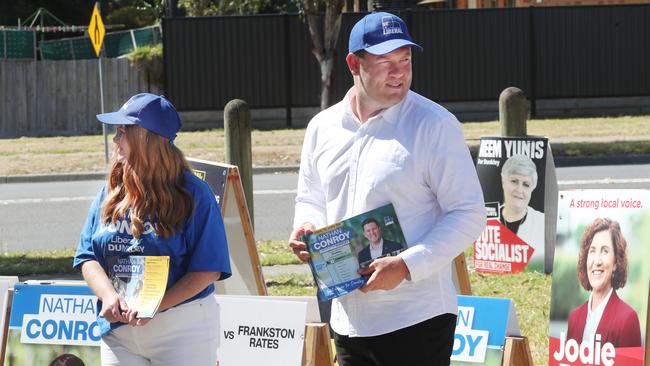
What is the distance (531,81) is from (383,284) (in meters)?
22.3

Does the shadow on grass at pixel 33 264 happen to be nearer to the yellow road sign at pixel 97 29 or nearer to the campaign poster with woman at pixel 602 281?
the campaign poster with woman at pixel 602 281

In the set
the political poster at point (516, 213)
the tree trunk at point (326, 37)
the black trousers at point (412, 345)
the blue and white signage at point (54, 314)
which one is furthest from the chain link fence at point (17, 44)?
the black trousers at point (412, 345)

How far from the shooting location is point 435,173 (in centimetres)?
382

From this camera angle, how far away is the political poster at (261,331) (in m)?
5.47

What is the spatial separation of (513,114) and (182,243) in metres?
5.80

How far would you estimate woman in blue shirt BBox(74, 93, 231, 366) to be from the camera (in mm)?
4129

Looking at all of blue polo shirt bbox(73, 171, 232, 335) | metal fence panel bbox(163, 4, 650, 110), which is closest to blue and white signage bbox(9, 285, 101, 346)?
blue polo shirt bbox(73, 171, 232, 335)

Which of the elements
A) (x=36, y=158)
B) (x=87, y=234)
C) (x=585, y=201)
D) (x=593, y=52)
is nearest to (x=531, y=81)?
(x=593, y=52)

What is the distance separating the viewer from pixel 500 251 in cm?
895

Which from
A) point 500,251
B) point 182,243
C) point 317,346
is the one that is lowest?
point 500,251

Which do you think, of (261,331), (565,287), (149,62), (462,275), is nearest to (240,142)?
(462,275)

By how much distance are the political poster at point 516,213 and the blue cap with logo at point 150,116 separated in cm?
504

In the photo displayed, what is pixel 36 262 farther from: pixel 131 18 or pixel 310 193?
pixel 131 18

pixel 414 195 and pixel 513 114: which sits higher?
pixel 414 195
